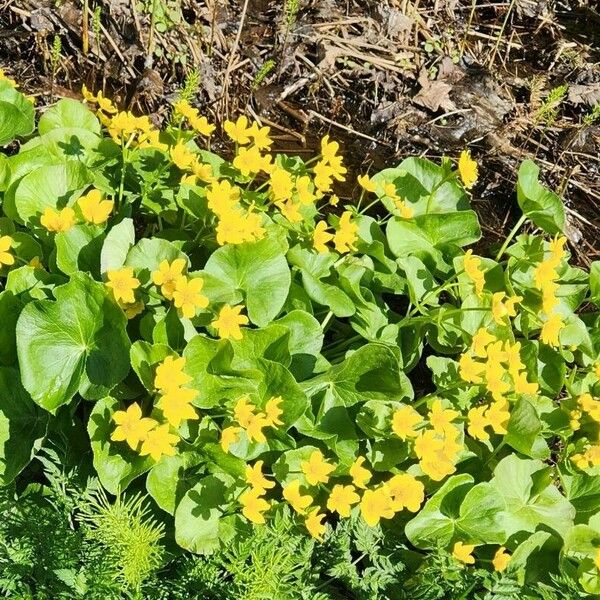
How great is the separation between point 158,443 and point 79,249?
530mm

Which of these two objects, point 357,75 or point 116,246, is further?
point 357,75

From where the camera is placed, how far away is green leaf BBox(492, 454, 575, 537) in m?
2.01

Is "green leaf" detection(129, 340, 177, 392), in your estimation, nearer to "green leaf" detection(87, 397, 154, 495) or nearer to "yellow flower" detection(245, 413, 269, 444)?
"green leaf" detection(87, 397, 154, 495)

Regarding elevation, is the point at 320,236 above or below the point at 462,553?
above

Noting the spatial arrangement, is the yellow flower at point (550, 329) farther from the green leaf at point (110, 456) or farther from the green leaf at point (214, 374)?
the green leaf at point (110, 456)

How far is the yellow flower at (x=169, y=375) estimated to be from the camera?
1.56 m

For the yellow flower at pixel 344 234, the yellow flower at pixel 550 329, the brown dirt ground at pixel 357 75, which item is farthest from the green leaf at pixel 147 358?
the brown dirt ground at pixel 357 75

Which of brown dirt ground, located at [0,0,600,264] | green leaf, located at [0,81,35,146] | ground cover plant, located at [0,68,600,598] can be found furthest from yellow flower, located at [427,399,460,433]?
green leaf, located at [0,81,35,146]

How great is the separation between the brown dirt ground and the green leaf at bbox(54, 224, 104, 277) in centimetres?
99

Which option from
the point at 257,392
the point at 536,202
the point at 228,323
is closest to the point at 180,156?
the point at 228,323

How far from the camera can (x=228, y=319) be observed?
5.54 ft

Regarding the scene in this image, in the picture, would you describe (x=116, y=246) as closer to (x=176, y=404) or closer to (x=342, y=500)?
(x=176, y=404)

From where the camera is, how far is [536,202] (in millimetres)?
2355

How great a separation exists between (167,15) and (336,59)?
68 cm
